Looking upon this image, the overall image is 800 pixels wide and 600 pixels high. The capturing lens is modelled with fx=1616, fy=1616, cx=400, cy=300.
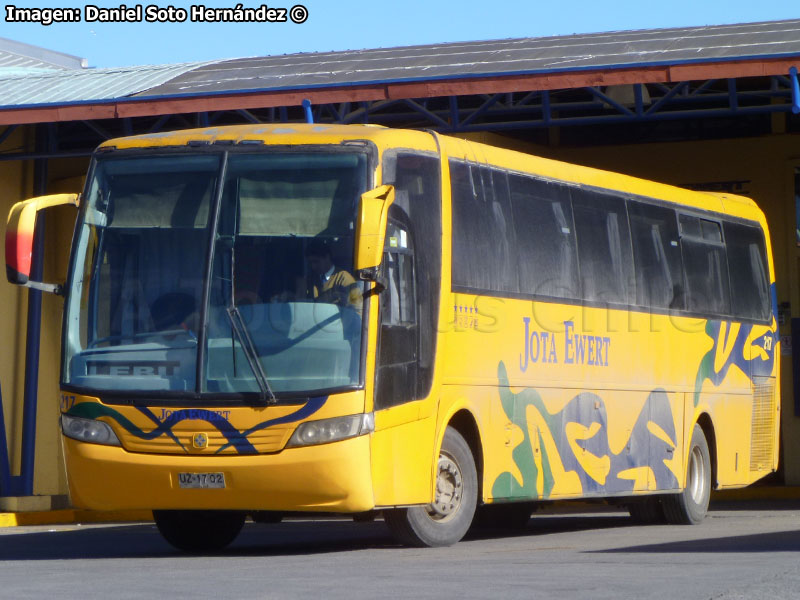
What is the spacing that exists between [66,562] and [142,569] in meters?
1.52

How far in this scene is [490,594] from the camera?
8445 millimetres

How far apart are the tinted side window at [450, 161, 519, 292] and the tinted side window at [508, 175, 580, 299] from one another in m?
0.19

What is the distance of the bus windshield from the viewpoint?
1154 cm

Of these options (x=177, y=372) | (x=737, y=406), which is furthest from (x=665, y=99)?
(x=177, y=372)

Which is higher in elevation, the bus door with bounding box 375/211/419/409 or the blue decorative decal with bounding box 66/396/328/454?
the bus door with bounding box 375/211/419/409

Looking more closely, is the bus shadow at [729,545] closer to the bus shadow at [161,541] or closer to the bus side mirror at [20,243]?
the bus shadow at [161,541]

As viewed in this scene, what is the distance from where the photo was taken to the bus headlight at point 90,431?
11820 millimetres

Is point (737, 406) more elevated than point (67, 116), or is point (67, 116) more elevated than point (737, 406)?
point (67, 116)

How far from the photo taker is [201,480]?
11523 millimetres

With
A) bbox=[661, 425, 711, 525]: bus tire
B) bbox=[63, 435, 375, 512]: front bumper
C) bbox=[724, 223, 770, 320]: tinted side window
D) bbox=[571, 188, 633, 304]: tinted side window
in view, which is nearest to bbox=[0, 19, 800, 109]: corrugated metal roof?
bbox=[724, 223, 770, 320]: tinted side window

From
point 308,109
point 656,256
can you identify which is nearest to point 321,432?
point 656,256

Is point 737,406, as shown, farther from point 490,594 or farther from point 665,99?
point 490,594

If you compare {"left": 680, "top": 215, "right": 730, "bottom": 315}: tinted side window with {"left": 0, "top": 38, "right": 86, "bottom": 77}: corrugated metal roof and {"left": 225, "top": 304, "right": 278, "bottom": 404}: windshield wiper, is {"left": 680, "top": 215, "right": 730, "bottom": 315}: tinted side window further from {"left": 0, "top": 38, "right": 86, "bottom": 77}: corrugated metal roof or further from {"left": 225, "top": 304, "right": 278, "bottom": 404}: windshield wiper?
{"left": 0, "top": 38, "right": 86, "bottom": 77}: corrugated metal roof

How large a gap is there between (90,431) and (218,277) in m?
1.48
